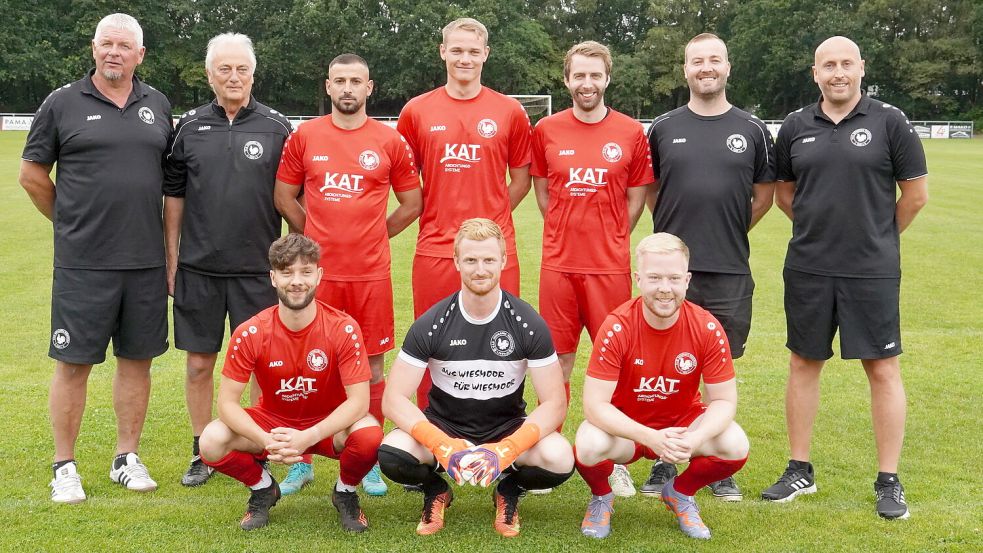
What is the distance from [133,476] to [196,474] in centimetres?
33

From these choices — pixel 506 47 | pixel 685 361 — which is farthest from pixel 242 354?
pixel 506 47

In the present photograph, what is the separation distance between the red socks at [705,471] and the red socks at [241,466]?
2.09 metres

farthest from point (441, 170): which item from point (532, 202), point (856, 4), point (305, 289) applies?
point (856, 4)

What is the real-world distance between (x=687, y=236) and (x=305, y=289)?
84.1 inches

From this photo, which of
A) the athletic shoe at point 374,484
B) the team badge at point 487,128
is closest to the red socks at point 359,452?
the athletic shoe at point 374,484

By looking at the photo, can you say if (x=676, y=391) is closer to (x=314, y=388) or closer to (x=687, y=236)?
(x=687, y=236)

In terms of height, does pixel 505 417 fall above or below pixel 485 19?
below

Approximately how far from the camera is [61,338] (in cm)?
467

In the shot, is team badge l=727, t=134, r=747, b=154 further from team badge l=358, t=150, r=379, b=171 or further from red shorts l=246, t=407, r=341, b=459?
red shorts l=246, t=407, r=341, b=459

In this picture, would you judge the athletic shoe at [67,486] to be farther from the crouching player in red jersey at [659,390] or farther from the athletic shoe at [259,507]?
the crouching player in red jersey at [659,390]

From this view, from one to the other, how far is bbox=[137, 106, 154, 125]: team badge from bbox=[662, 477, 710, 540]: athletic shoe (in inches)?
134

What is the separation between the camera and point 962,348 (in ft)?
26.2

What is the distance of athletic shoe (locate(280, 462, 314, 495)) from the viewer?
4781 millimetres

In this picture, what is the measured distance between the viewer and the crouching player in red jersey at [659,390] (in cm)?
403
